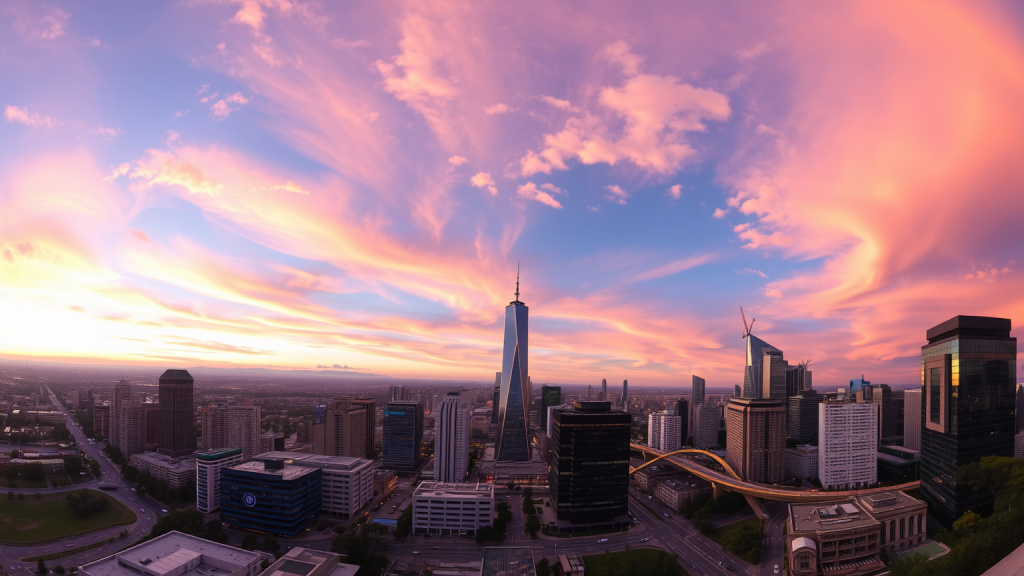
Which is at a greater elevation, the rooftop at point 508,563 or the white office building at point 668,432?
the rooftop at point 508,563

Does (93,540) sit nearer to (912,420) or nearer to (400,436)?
(400,436)

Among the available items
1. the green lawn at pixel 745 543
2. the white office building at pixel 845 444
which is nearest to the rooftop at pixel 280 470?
the green lawn at pixel 745 543

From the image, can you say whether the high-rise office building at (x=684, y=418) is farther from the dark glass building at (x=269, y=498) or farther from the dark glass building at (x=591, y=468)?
the dark glass building at (x=269, y=498)

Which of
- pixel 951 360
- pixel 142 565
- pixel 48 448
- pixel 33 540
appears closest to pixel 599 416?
pixel 951 360

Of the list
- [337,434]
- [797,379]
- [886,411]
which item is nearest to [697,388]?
[797,379]

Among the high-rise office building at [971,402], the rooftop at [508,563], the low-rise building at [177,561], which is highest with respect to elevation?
the high-rise office building at [971,402]

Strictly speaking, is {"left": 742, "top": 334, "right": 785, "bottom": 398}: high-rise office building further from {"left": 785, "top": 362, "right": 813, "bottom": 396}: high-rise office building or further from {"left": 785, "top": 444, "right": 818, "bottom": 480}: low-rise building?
{"left": 785, "top": 444, "right": 818, "bottom": 480}: low-rise building

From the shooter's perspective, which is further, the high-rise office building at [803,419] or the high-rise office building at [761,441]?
the high-rise office building at [803,419]

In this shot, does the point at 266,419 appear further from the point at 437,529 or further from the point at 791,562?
the point at 791,562
